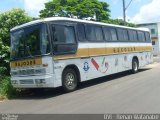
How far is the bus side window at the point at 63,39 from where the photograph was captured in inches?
536

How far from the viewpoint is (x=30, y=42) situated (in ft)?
45.2

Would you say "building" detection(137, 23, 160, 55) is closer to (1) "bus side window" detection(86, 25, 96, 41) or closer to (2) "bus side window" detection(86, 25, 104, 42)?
(2) "bus side window" detection(86, 25, 104, 42)

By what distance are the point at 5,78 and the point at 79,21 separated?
4.29 m

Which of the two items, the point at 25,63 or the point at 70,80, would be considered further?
the point at 70,80

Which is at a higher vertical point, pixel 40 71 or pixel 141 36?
pixel 141 36

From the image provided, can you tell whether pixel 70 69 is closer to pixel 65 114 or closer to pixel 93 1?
pixel 65 114

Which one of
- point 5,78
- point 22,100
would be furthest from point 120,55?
point 22,100

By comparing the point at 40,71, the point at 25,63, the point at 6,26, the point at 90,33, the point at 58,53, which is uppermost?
the point at 6,26

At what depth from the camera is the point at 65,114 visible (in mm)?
9523

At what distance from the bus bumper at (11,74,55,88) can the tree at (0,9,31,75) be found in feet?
10.5

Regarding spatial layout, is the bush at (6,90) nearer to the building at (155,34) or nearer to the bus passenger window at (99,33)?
the bus passenger window at (99,33)

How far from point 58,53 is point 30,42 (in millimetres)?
1165

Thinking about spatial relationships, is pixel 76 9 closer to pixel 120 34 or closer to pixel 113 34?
pixel 120 34

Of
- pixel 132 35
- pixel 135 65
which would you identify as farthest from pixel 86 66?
pixel 132 35
